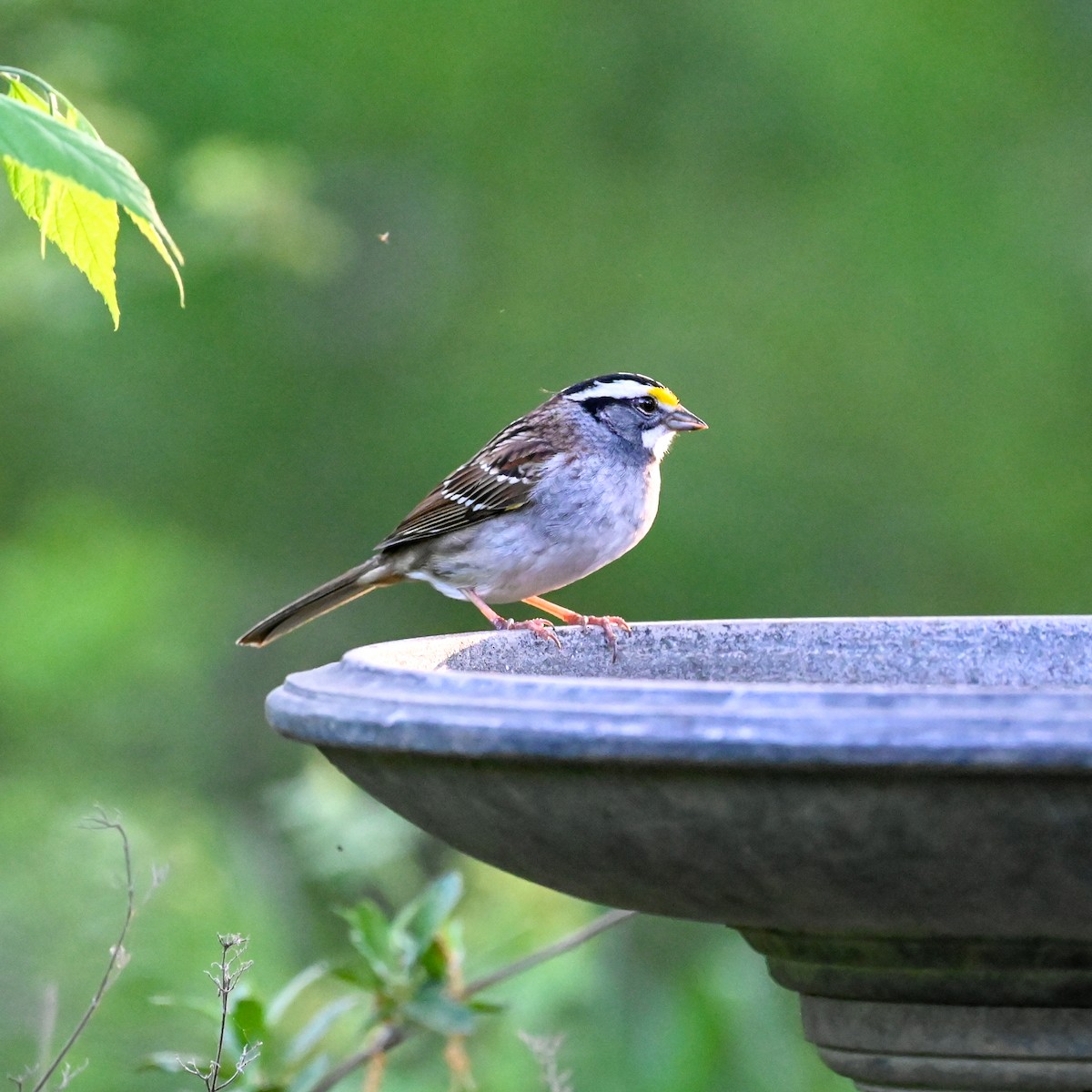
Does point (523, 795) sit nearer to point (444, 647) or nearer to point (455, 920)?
point (444, 647)

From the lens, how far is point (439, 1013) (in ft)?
11.0

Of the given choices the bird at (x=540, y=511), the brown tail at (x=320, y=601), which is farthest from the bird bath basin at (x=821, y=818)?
the brown tail at (x=320, y=601)

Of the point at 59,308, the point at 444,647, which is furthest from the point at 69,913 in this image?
the point at 444,647

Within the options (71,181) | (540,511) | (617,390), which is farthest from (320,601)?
(71,181)

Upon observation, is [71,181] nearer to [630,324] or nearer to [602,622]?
[602,622]

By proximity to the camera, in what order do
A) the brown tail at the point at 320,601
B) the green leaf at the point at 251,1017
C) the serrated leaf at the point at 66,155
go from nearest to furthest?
the serrated leaf at the point at 66,155, the green leaf at the point at 251,1017, the brown tail at the point at 320,601

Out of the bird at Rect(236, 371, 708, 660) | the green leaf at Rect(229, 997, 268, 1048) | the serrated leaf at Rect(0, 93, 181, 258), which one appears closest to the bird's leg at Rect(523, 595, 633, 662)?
the bird at Rect(236, 371, 708, 660)

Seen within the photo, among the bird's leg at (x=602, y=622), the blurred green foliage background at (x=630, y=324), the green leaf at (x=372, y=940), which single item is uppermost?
the blurred green foliage background at (x=630, y=324)

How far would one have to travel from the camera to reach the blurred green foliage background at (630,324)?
8.91 metres

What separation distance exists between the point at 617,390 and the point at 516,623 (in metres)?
1.15

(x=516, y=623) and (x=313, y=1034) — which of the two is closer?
(x=313, y=1034)

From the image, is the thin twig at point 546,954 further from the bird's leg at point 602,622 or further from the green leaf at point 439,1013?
the bird's leg at point 602,622

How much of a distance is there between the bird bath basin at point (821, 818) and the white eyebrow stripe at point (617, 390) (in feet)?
8.02

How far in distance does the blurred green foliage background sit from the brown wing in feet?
9.60
